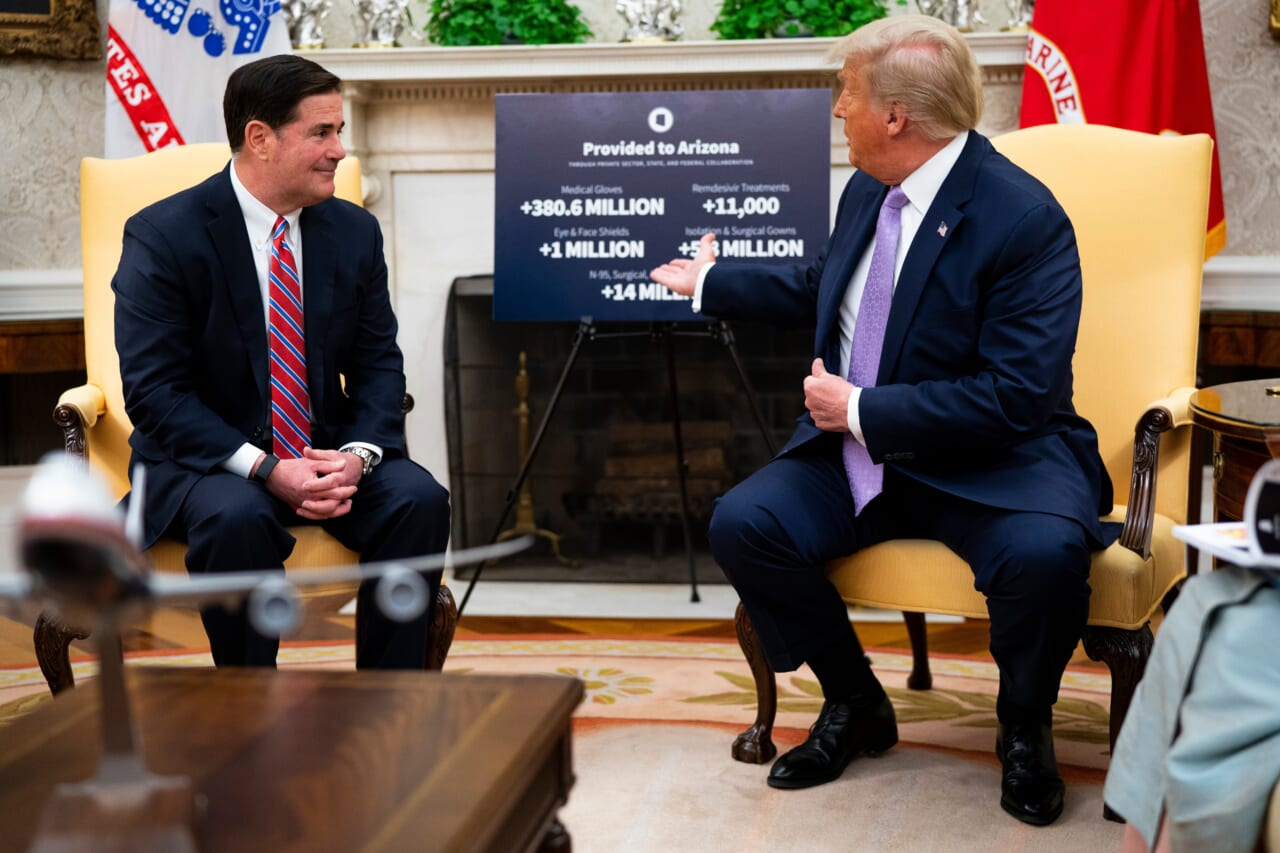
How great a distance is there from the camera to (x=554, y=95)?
340 centimetres

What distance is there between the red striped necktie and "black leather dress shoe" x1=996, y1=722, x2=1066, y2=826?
1368mm

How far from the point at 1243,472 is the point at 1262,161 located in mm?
2232

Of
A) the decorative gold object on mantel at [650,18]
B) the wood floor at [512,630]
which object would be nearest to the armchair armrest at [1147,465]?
the wood floor at [512,630]

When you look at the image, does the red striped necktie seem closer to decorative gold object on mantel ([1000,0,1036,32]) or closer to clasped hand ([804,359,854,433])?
clasped hand ([804,359,854,433])

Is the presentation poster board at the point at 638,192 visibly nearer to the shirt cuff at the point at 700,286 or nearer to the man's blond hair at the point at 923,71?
the shirt cuff at the point at 700,286

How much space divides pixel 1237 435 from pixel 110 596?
5.27 feet

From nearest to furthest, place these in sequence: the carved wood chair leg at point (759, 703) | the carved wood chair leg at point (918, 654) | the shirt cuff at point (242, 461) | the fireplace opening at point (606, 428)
Result: the shirt cuff at point (242, 461)
the carved wood chair leg at point (759, 703)
the carved wood chair leg at point (918, 654)
the fireplace opening at point (606, 428)

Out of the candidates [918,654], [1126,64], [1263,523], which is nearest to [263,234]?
[918,654]

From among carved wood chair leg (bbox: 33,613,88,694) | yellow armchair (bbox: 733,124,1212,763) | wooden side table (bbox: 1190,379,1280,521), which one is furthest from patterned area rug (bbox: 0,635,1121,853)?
wooden side table (bbox: 1190,379,1280,521)

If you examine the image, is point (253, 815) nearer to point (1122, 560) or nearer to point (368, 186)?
point (1122, 560)

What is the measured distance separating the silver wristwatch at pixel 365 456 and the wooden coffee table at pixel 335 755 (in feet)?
2.92

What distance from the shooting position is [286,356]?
2.52 m

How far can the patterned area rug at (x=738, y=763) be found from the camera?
87.3 inches

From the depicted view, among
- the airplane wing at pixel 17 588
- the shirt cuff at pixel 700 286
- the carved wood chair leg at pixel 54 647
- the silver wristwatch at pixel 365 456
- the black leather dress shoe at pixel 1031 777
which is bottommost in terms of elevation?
the black leather dress shoe at pixel 1031 777
